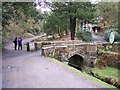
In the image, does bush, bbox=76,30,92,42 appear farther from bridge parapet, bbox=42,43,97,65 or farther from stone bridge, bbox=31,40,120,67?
bridge parapet, bbox=42,43,97,65

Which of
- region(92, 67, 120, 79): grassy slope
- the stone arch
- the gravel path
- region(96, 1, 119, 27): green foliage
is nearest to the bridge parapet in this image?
the stone arch

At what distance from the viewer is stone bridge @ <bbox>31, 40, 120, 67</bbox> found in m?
23.0

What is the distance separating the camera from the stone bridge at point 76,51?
22984 mm

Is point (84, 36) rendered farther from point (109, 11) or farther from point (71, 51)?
point (71, 51)

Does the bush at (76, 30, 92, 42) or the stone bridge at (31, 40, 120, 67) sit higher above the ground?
the bush at (76, 30, 92, 42)

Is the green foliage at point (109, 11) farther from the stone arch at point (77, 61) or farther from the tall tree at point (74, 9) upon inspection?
the stone arch at point (77, 61)

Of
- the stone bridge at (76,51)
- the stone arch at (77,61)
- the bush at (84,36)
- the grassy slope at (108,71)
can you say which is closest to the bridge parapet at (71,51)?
the stone bridge at (76,51)

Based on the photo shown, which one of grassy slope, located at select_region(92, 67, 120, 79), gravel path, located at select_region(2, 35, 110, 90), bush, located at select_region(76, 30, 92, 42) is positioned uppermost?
bush, located at select_region(76, 30, 92, 42)

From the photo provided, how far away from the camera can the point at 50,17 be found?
114 feet

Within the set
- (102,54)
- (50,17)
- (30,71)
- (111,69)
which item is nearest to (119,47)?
(102,54)

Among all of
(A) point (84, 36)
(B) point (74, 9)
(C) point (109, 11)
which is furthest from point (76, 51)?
(C) point (109, 11)

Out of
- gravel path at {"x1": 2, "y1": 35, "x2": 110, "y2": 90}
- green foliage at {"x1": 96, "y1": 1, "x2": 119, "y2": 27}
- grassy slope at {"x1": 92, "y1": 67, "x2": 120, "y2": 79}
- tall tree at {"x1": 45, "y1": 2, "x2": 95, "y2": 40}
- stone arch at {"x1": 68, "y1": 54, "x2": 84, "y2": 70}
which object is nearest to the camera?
gravel path at {"x1": 2, "y1": 35, "x2": 110, "y2": 90}

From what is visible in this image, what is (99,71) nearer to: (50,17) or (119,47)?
(119,47)

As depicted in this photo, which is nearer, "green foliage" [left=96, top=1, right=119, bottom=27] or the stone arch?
the stone arch
